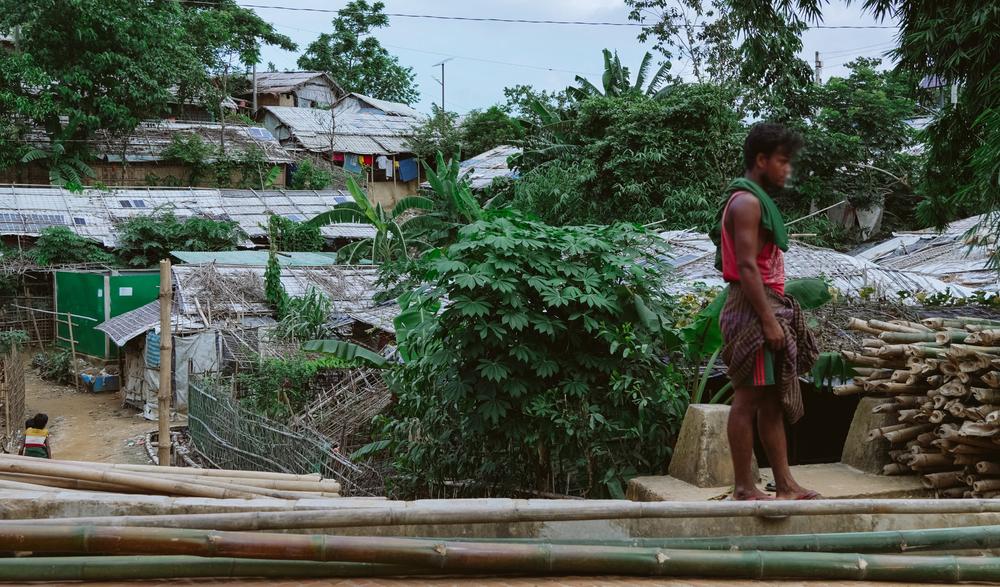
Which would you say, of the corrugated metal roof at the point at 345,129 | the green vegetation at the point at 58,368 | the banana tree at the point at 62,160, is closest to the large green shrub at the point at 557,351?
the green vegetation at the point at 58,368

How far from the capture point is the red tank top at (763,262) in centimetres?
349

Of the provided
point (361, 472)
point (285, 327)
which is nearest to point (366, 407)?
point (361, 472)

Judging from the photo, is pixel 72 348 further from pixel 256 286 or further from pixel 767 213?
pixel 767 213

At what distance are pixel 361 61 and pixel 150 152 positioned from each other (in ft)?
40.2

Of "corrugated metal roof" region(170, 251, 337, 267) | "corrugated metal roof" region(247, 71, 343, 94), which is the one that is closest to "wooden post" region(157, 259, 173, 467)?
"corrugated metal roof" region(170, 251, 337, 267)

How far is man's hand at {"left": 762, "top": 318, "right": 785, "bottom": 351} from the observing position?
11.2 feet

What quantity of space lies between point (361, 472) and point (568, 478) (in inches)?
99.4

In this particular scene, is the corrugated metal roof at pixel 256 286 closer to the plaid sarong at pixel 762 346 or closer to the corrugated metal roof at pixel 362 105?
the plaid sarong at pixel 762 346

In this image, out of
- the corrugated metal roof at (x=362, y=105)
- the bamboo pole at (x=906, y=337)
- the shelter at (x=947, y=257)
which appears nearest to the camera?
the bamboo pole at (x=906, y=337)

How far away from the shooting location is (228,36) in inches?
1150

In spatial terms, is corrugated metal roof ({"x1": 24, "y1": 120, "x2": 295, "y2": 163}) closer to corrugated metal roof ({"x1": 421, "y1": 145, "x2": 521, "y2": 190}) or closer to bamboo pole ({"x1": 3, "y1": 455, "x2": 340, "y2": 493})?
corrugated metal roof ({"x1": 421, "y1": 145, "x2": 521, "y2": 190})

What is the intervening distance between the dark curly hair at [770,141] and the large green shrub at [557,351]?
6.08 feet

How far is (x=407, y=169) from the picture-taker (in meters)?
30.7

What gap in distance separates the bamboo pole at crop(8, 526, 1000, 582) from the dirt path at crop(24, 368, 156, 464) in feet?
35.1
